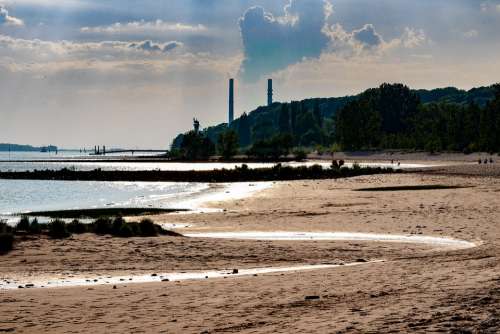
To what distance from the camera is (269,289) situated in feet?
47.5

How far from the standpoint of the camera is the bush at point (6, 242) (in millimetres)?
20859

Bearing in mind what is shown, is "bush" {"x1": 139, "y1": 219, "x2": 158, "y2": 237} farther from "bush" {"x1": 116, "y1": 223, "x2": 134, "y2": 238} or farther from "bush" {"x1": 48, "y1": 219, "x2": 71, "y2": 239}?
"bush" {"x1": 48, "y1": 219, "x2": 71, "y2": 239}

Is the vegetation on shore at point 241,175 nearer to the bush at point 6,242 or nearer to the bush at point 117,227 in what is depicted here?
the bush at point 117,227

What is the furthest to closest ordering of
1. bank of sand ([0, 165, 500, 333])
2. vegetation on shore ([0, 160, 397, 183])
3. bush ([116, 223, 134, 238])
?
vegetation on shore ([0, 160, 397, 183]), bush ([116, 223, 134, 238]), bank of sand ([0, 165, 500, 333])

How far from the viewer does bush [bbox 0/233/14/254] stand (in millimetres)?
20859

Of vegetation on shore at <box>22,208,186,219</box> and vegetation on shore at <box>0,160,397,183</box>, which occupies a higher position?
vegetation on shore at <box>0,160,397,183</box>

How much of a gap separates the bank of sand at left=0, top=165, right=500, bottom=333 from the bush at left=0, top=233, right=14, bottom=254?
0.50m

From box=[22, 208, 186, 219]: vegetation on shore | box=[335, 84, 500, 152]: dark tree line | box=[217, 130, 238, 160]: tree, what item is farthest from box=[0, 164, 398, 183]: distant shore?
box=[217, 130, 238, 160]: tree

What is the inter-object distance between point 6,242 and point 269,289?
410 inches

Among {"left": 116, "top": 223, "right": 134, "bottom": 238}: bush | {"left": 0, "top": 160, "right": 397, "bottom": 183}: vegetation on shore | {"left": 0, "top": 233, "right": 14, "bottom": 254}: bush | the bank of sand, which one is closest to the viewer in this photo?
the bank of sand

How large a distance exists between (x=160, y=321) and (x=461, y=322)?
16.7ft

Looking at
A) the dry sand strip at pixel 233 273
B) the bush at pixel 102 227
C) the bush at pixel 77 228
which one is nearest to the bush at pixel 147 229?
the bush at pixel 102 227

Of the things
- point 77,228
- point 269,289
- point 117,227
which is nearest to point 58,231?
point 77,228

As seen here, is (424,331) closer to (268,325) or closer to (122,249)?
(268,325)
